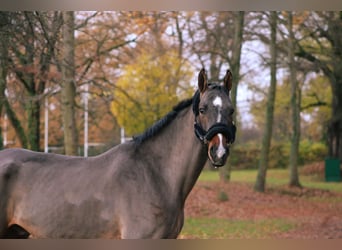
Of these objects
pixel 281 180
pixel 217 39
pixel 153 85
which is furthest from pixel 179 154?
pixel 281 180

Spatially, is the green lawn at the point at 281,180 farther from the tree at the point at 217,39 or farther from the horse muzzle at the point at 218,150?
the horse muzzle at the point at 218,150

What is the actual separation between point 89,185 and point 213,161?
36.7 inches

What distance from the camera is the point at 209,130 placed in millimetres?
3408

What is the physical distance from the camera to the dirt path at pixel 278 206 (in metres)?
A: 10.9

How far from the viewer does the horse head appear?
337 centimetres

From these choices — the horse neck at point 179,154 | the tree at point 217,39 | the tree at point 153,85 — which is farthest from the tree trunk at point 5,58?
the tree at point 217,39

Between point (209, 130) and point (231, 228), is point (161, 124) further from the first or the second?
point (231, 228)

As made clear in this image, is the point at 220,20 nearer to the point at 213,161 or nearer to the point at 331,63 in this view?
the point at 331,63

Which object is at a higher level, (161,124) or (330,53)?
(330,53)

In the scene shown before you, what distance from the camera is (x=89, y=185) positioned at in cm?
360

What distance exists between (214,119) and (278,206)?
10412mm

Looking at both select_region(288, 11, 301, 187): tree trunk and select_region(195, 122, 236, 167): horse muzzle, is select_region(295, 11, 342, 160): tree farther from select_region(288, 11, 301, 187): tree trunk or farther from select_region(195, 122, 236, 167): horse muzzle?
select_region(195, 122, 236, 167): horse muzzle

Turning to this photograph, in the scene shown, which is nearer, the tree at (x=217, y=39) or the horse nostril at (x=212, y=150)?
the horse nostril at (x=212, y=150)
